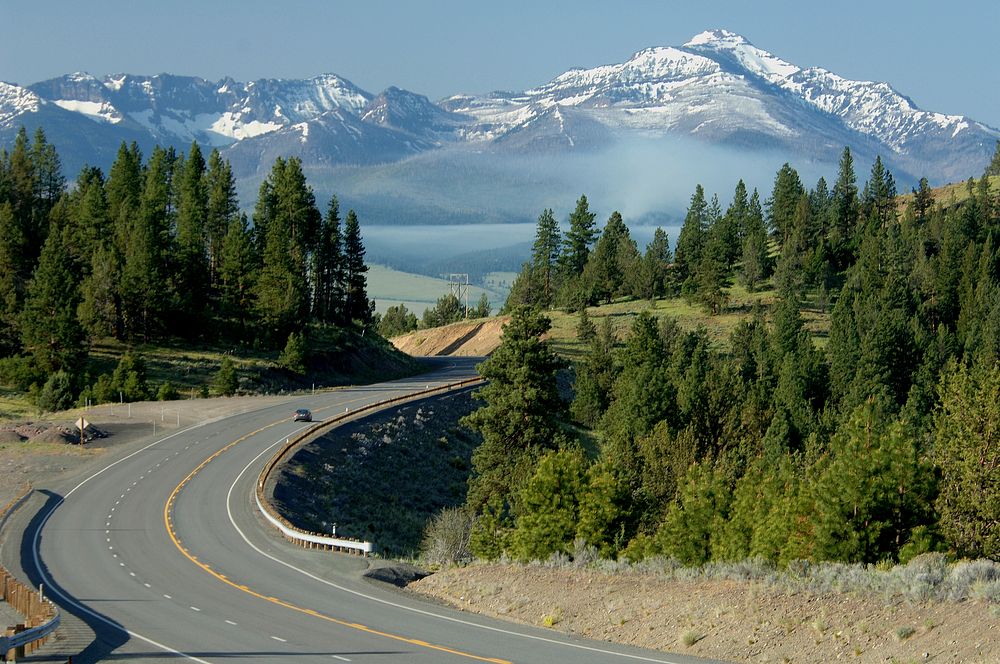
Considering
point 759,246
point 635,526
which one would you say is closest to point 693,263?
point 759,246

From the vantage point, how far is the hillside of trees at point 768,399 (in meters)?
37.4

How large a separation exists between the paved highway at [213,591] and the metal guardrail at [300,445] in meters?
0.61

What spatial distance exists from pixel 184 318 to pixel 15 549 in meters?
63.5

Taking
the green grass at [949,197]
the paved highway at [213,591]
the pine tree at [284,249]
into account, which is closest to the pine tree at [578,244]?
the pine tree at [284,249]

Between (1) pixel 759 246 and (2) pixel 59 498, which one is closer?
(2) pixel 59 498


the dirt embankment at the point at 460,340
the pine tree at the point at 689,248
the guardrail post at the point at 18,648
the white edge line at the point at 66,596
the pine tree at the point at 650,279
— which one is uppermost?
the pine tree at the point at 689,248

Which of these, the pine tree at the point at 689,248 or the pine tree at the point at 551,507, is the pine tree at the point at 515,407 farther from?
the pine tree at the point at 689,248

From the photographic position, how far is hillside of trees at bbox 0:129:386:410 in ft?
287

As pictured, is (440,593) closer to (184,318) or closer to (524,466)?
(524,466)

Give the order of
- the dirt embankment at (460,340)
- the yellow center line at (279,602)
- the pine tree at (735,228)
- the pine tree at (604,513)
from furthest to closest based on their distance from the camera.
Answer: the pine tree at (735,228) → the dirt embankment at (460,340) → the pine tree at (604,513) → the yellow center line at (279,602)

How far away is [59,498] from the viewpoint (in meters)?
52.5

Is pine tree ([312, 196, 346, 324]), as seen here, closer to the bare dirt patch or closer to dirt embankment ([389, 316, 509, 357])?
dirt embankment ([389, 316, 509, 357])

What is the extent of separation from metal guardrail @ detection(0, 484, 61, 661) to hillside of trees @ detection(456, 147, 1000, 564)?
1473cm

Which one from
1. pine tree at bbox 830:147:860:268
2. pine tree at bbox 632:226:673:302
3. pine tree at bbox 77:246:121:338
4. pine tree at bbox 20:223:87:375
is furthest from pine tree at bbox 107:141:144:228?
pine tree at bbox 830:147:860:268
